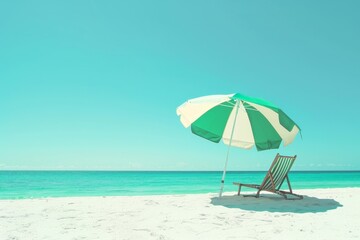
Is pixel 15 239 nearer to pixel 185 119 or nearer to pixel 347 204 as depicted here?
pixel 185 119

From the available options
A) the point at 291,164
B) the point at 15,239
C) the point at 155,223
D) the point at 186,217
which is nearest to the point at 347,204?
the point at 291,164

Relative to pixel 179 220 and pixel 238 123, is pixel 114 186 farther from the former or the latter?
pixel 179 220

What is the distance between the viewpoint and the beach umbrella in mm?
6223

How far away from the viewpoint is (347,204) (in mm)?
5539

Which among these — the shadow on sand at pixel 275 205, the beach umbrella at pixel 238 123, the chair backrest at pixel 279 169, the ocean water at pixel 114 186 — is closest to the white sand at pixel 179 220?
the shadow on sand at pixel 275 205

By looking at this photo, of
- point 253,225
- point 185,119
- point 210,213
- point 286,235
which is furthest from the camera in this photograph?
point 185,119

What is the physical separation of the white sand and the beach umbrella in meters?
1.39

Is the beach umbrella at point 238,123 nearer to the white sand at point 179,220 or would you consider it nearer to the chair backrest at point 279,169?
the chair backrest at point 279,169

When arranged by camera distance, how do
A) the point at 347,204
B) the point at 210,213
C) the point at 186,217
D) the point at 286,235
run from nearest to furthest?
the point at 286,235
the point at 186,217
the point at 210,213
the point at 347,204

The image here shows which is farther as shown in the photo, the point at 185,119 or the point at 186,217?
the point at 185,119

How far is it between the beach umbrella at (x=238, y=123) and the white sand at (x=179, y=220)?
139cm

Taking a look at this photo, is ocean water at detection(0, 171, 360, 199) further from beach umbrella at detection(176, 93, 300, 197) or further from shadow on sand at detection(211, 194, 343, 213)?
shadow on sand at detection(211, 194, 343, 213)

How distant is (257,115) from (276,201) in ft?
5.75

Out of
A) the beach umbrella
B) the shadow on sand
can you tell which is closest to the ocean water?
the beach umbrella
